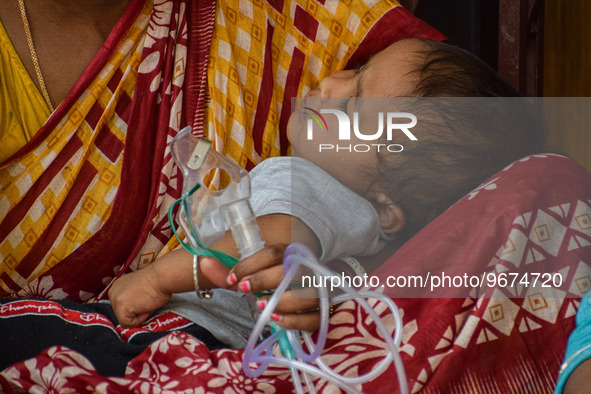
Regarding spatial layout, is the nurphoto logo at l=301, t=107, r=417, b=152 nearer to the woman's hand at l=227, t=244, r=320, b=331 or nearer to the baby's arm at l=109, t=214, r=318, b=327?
the baby's arm at l=109, t=214, r=318, b=327

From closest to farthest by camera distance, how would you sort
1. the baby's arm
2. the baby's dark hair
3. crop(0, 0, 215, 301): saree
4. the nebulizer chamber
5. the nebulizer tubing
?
the nebulizer tubing → the nebulizer chamber → the baby's arm → the baby's dark hair → crop(0, 0, 215, 301): saree

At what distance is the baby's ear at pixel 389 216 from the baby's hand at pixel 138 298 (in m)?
0.43

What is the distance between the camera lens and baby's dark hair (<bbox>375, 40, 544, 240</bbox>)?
1139 millimetres

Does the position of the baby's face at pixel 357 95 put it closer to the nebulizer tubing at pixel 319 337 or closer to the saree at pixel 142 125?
the saree at pixel 142 125

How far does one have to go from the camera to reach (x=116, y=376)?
0.94m

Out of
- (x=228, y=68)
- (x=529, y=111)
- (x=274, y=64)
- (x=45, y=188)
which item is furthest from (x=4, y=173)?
(x=529, y=111)

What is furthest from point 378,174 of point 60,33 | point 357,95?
point 60,33

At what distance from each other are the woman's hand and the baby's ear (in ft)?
1.34

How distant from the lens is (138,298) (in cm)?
102

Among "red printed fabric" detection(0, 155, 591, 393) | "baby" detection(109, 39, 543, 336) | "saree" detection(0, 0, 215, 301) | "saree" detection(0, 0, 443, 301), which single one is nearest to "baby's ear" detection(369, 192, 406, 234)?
"baby" detection(109, 39, 543, 336)

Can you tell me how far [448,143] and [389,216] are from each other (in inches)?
6.9

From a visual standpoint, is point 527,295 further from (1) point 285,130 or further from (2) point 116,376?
(1) point 285,130

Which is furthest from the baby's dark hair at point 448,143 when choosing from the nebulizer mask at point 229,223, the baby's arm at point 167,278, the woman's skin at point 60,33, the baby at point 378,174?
the woman's skin at point 60,33

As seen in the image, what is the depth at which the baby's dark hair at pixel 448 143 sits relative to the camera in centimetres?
114
